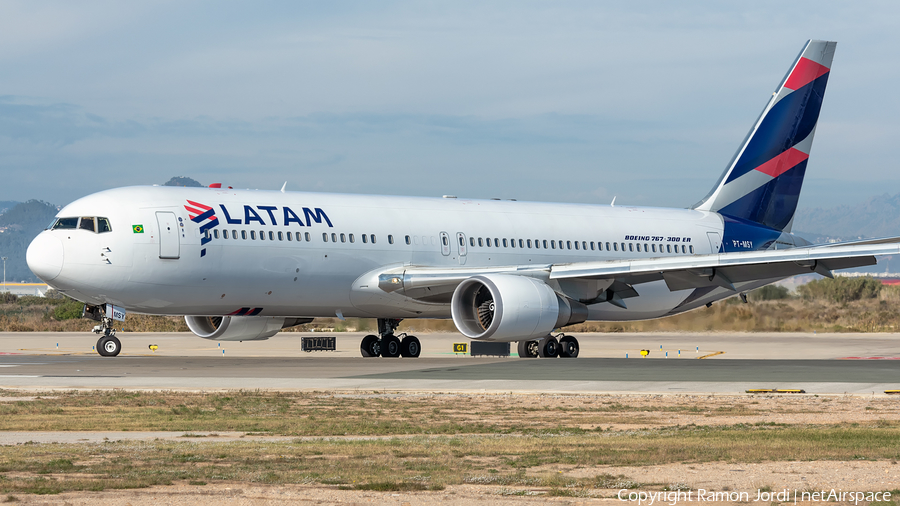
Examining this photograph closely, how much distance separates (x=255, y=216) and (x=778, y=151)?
58.3 feet

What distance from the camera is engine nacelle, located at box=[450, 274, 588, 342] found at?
79.0ft

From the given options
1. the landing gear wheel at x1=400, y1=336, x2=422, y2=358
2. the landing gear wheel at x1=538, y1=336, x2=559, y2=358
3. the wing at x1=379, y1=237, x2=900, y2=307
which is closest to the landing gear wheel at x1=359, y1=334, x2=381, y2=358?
the landing gear wheel at x1=400, y1=336, x2=422, y2=358

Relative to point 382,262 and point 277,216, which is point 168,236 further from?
point 382,262

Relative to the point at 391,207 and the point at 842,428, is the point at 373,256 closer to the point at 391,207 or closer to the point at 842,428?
the point at 391,207

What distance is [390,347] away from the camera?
95.2ft

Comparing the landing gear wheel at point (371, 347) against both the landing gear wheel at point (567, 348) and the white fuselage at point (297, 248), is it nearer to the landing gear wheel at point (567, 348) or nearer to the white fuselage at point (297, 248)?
the white fuselage at point (297, 248)

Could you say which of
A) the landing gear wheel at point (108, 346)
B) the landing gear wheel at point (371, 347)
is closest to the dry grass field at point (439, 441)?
the landing gear wheel at point (108, 346)

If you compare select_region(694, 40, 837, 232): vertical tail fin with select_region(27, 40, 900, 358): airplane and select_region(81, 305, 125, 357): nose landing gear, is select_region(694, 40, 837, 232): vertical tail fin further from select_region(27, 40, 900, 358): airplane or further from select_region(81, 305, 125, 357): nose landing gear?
select_region(81, 305, 125, 357): nose landing gear

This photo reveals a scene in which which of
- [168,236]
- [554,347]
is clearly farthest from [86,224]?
[554,347]

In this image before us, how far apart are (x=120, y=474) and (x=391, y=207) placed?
19603 mm

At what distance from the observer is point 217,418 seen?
13.3 metres

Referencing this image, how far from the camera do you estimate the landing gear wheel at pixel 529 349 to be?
91.9 feet

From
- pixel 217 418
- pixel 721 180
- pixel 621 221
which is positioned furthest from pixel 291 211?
pixel 721 180

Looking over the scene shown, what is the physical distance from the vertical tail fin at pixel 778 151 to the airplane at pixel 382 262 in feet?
9.86
